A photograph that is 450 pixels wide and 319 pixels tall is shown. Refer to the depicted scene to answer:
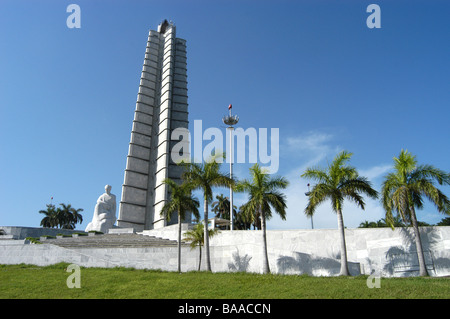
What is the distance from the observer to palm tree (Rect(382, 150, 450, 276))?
17562 mm

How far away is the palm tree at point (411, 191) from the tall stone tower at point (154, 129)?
25748mm

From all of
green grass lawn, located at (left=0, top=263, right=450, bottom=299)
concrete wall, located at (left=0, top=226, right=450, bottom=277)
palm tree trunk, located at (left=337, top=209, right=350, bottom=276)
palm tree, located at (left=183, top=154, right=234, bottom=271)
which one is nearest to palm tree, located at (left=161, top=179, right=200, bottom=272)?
palm tree, located at (left=183, top=154, right=234, bottom=271)

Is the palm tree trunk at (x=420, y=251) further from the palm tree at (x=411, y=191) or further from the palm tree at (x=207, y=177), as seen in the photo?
the palm tree at (x=207, y=177)

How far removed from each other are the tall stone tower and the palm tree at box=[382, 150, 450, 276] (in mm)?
25748

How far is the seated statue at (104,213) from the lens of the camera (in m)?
35.6

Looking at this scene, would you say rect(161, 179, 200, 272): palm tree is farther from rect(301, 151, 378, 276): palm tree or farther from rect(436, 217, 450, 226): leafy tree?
rect(436, 217, 450, 226): leafy tree

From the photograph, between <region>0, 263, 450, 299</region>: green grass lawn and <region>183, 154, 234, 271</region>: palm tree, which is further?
<region>183, 154, 234, 271</region>: palm tree

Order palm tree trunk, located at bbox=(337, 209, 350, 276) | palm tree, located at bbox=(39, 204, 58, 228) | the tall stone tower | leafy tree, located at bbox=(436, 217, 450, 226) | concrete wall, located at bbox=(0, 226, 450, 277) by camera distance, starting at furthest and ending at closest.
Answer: palm tree, located at bbox=(39, 204, 58, 228) → leafy tree, located at bbox=(436, 217, 450, 226) → the tall stone tower → concrete wall, located at bbox=(0, 226, 450, 277) → palm tree trunk, located at bbox=(337, 209, 350, 276)

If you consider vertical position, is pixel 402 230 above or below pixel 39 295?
above
